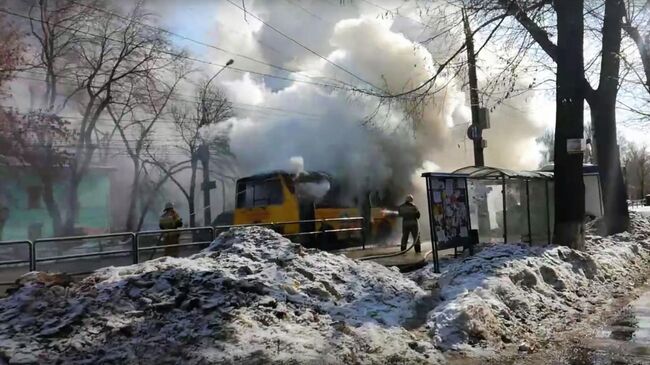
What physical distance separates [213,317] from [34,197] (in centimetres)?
2035

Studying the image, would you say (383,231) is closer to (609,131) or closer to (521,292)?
(609,131)

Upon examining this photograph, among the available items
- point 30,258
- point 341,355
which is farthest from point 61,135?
point 341,355

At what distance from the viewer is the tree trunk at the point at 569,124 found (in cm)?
1205

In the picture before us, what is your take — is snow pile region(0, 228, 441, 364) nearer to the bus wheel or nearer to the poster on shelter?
the poster on shelter

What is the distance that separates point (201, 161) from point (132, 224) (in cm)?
408

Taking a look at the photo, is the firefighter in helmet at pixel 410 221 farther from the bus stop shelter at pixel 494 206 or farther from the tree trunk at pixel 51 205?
the tree trunk at pixel 51 205

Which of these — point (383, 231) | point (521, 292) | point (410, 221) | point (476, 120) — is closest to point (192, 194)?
point (383, 231)

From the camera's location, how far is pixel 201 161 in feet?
91.0

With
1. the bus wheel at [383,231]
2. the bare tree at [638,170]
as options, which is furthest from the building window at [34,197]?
the bare tree at [638,170]

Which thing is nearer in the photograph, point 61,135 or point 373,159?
point 373,159

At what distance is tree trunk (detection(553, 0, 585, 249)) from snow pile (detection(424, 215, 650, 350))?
2.44 ft

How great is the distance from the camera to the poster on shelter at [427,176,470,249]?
10.6 m

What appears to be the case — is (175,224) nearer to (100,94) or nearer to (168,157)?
(100,94)

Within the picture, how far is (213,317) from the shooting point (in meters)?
5.66
